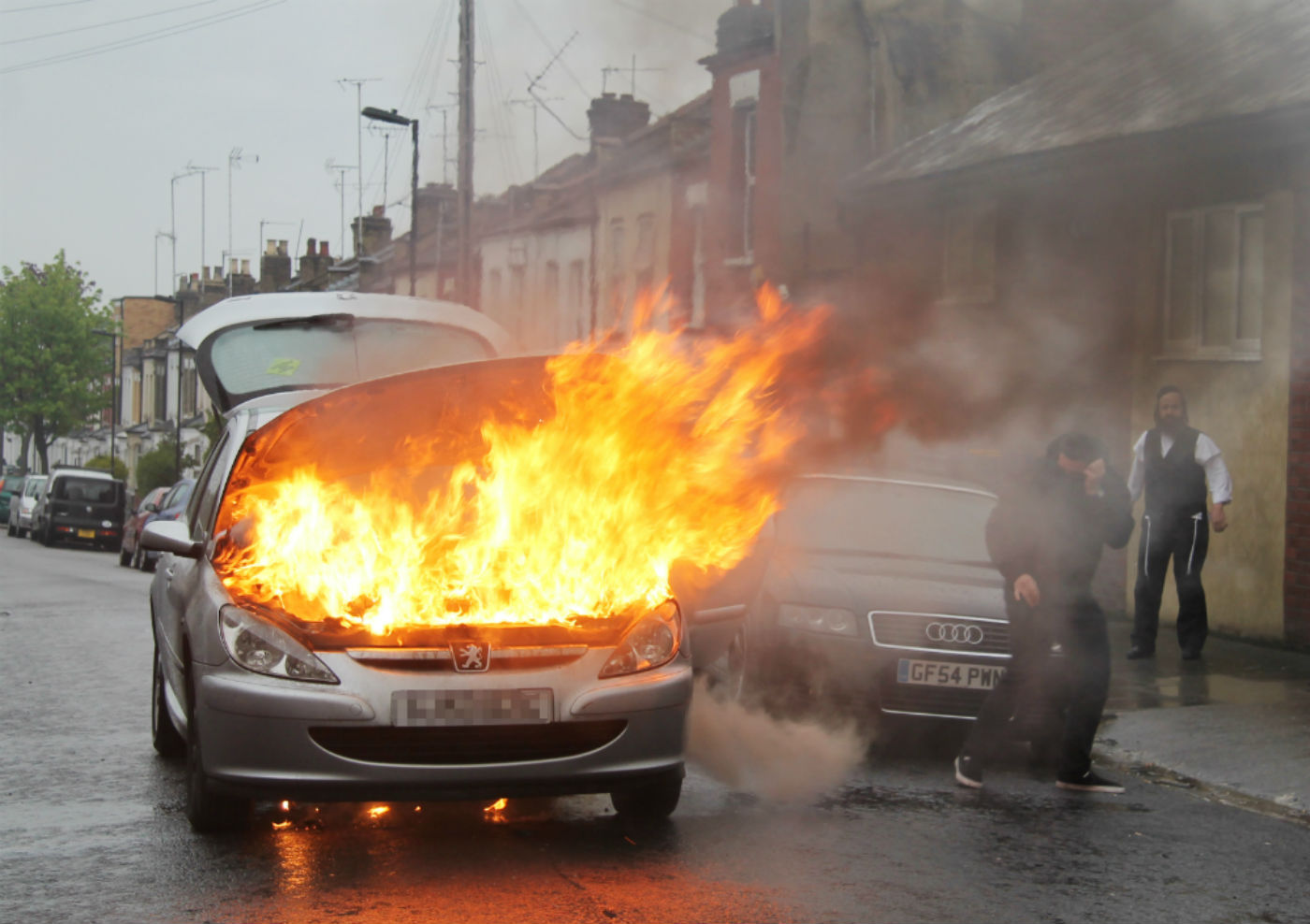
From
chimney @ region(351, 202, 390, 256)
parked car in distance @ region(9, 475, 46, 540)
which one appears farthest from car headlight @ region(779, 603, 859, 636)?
parked car in distance @ region(9, 475, 46, 540)

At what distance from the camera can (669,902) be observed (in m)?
4.84

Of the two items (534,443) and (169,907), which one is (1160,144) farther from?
(169,907)

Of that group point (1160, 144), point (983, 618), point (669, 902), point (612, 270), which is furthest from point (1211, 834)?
point (1160, 144)

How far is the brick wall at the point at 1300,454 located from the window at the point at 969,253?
246cm

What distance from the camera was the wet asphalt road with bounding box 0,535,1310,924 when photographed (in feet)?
15.8

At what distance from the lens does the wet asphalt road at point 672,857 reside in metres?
4.82

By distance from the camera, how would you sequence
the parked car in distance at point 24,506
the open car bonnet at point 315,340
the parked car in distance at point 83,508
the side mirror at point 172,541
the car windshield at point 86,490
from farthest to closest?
the parked car in distance at point 24,506
the car windshield at point 86,490
the parked car in distance at point 83,508
the open car bonnet at point 315,340
the side mirror at point 172,541

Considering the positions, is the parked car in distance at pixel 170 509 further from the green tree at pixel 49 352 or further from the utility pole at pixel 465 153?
the green tree at pixel 49 352

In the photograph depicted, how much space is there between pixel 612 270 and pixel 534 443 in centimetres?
433

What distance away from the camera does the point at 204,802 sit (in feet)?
18.1

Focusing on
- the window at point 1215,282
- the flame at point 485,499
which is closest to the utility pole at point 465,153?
the flame at point 485,499

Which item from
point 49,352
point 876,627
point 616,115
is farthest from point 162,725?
point 49,352

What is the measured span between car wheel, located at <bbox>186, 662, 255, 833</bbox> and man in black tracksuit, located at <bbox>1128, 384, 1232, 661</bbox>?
732 cm

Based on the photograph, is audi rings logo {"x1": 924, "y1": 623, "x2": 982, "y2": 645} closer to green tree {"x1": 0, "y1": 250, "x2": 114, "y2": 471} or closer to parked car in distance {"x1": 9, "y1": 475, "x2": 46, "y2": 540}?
parked car in distance {"x1": 9, "y1": 475, "x2": 46, "y2": 540}
